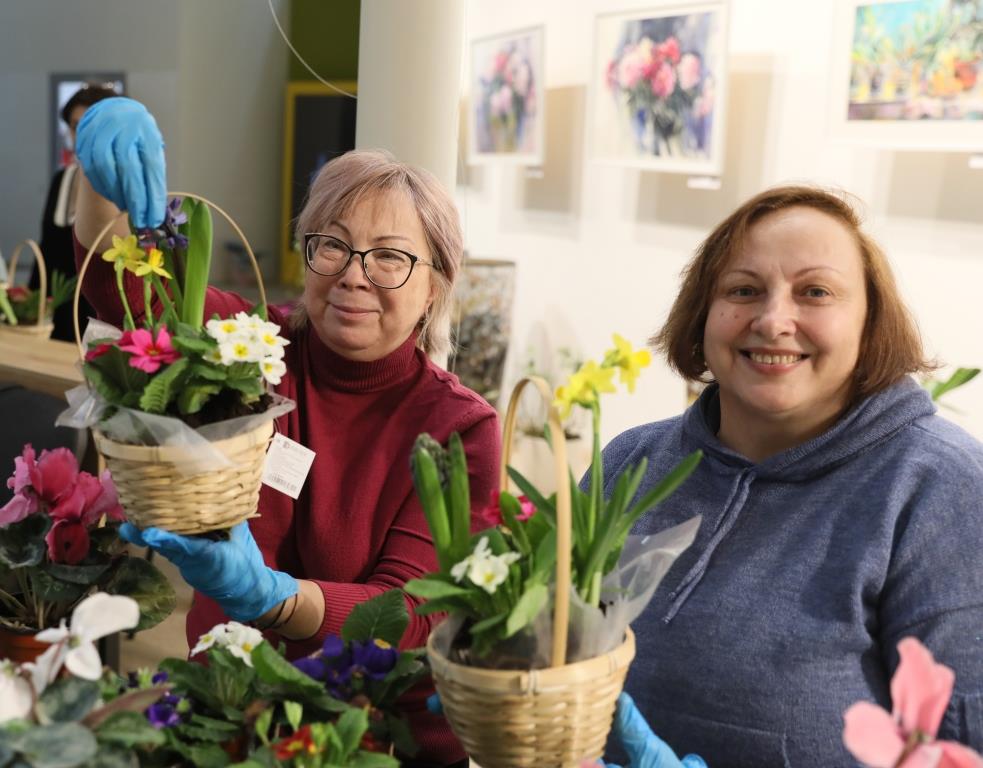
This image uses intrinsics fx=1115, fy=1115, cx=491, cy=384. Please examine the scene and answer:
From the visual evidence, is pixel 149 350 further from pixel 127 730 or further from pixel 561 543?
pixel 561 543

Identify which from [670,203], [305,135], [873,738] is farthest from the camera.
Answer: [305,135]

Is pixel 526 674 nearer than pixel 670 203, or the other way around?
pixel 526 674

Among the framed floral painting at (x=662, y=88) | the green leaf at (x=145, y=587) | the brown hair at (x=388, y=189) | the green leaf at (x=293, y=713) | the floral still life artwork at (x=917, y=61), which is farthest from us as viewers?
the framed floral painting at (x=662, y=88)

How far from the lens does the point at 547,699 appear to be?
0.94m

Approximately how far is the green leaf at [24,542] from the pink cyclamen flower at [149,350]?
29 centimetres

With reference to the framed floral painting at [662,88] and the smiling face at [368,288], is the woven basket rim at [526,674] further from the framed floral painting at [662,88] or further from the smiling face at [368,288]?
the framed floral painting at [662,88]

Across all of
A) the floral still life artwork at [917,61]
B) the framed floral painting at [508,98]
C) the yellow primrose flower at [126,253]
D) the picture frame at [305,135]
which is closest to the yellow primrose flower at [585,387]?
the yellow primrose flower at [126,253]

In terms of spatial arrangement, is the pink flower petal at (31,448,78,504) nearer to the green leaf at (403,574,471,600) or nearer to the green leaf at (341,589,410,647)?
the green leaf at (341,589,410,647)

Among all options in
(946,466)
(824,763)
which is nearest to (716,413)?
(946,466)

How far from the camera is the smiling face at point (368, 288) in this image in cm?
163

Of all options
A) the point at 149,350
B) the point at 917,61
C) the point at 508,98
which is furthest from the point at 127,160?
the point at 508,98

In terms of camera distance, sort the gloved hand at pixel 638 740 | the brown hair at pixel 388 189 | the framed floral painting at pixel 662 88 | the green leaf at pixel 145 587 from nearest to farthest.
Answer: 1. the gloved hand at pixel 638 740
2. the green leaf at pixel 145 587
3. the brown hair at pixel 388 189
4. the framed floral painting at pixel 662 88

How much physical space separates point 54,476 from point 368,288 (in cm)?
50

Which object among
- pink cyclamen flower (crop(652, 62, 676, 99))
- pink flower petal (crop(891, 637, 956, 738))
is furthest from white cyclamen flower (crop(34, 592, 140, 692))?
pink cyclamen flower (crop(652, 62, 676, 99))
